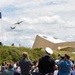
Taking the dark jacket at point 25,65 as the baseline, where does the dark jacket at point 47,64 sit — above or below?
above

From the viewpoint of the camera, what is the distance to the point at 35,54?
137 ft

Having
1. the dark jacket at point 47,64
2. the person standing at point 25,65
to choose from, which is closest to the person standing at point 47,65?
the dark jacket at point 47,64

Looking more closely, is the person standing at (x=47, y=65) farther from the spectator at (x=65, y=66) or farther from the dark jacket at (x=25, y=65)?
the dark jacket at (x=25, y=65)

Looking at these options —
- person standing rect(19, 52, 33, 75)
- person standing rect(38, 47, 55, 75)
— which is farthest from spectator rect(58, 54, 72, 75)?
person standing rect(19, 52, 33, 75)

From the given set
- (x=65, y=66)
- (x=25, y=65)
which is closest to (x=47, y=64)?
(x=65, y=66)

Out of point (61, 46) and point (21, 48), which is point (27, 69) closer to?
point (21, 48)

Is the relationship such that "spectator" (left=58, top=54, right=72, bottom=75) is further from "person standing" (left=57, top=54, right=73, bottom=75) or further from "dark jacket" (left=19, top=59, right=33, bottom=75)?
"dark jacket" (left=19, top=59, right=33, bottom=75)

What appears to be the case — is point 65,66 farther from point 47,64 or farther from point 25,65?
point 25,65

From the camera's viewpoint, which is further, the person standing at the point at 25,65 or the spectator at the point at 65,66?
the person standing at the point at 25,65

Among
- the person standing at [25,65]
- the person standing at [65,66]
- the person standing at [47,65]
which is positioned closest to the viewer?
the person standing at [47,65]

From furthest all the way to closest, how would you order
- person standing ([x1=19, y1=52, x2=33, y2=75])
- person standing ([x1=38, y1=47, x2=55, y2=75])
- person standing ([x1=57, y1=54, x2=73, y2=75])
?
1. person standing ([x1=19, y1=52, x2=33, y2=75])
2. person standing ([x1=57, y1=54, x2=73, y2=75])
3. person standing ([x1=38, y1=47, x2=55, y2=75])

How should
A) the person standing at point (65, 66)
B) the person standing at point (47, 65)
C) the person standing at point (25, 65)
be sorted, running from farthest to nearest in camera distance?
the person standing at point (25, 65)
the person standing at point (65, 66)
the person standing at point (47, 65)

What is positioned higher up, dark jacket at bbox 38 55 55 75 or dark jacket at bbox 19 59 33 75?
dark jacket at bbox 38 55 55 75

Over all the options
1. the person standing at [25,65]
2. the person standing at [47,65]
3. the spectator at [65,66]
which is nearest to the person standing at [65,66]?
the spectator at [65,66]
